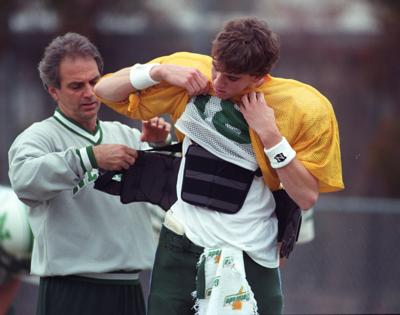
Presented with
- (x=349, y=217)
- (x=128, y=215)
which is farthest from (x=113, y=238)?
(x=349, y=217)

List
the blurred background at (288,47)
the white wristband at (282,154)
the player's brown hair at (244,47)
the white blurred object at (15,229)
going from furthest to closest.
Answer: the blurred background at (288,47), the white blurred object at (15,229), the white wristband at (282,154), the player's brown hair at (244,47)

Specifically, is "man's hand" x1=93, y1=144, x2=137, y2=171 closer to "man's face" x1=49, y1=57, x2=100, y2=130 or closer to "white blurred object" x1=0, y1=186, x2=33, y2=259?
"man's face" x1=49, y1=57, x2=100, y2=130

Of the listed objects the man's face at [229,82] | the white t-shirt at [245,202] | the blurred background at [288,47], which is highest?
the blurred background at [288,47]

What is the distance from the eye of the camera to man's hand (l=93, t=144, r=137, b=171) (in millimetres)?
4266

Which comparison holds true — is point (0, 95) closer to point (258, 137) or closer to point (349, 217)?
point (349, 217)

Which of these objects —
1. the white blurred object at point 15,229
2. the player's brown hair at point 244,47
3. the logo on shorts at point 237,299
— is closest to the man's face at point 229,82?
the player's brown hair at point 244,47

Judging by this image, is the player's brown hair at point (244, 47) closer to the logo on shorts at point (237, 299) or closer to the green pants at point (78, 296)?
the logo on shorts at point (237, 299)

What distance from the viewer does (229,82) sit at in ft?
12.5

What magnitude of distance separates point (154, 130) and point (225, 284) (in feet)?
3.25

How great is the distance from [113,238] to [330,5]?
809cm

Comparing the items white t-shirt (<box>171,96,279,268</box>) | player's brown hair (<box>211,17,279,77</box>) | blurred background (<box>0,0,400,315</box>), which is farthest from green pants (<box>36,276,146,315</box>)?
blurred background (<box>0,0,400,315</box>)

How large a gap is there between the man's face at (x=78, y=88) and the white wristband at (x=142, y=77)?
626 mm

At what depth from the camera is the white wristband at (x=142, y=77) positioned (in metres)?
3.97

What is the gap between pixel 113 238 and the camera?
4.62m
